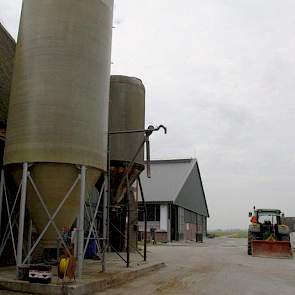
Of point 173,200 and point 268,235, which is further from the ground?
point 173,200

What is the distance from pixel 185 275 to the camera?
1443 centimetres

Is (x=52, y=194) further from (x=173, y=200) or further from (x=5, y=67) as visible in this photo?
(x=173, y=200)

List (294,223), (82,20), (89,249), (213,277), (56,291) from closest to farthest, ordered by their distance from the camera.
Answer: (56,291), (82,20), (213,277), (89,249), (294,223)

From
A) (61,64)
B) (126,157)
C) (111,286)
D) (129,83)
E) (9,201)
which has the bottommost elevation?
(111,286)

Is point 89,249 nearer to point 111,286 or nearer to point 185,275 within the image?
point 185,275

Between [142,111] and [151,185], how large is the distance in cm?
2962

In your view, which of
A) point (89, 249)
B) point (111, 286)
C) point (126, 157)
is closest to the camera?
point (111, 286)

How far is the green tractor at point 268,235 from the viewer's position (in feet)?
78.4

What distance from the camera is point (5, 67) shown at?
Answer: 1538 cm

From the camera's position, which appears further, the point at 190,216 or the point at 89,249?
the point at 190,216

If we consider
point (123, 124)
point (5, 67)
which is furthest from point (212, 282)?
point (5, 67)

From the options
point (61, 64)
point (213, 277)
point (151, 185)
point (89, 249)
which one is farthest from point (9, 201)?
point (151, 185)

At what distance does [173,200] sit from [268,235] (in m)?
16.2

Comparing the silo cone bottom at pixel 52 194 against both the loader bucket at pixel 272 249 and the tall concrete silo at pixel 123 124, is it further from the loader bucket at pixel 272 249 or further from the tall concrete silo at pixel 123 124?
the loader bucket at pixel 272 249
